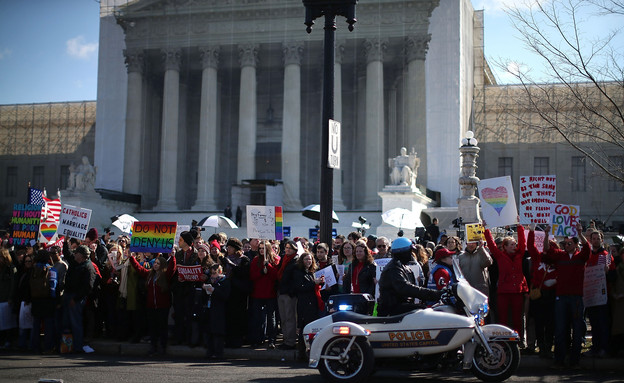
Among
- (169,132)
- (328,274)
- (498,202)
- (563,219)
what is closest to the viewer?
(328,274)

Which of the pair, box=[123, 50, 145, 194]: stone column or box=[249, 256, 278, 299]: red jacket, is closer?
box=[249, 256, 278, 299]: red jacket

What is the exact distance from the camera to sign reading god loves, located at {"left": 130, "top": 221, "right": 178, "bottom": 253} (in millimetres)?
13109

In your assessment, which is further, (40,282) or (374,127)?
(374,127)

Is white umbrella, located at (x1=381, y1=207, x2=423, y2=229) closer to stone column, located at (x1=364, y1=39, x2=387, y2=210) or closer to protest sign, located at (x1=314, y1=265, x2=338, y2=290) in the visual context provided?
protest sign, located at (x1=314, y1=265, x2=338, y2=290)

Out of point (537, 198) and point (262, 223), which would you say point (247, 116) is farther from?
point (537, 198)

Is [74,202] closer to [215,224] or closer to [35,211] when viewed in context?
[215,224]

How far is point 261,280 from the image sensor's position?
1281 cm

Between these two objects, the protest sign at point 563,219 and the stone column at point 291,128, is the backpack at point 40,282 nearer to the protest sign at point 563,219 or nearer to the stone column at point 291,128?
the protest sign at point 563,219

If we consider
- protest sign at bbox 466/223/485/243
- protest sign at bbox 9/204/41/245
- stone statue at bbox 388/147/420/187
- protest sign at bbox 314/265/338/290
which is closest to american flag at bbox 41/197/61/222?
protest sign at bbox 9/204/41/245

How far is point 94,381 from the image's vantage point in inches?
379

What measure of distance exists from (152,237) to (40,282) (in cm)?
215

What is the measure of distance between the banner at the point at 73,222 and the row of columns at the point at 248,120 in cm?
2828

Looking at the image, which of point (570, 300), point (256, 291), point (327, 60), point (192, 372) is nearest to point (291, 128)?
point (327, 60)

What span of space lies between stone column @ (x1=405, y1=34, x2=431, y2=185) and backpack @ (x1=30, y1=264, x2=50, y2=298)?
1299 inches
